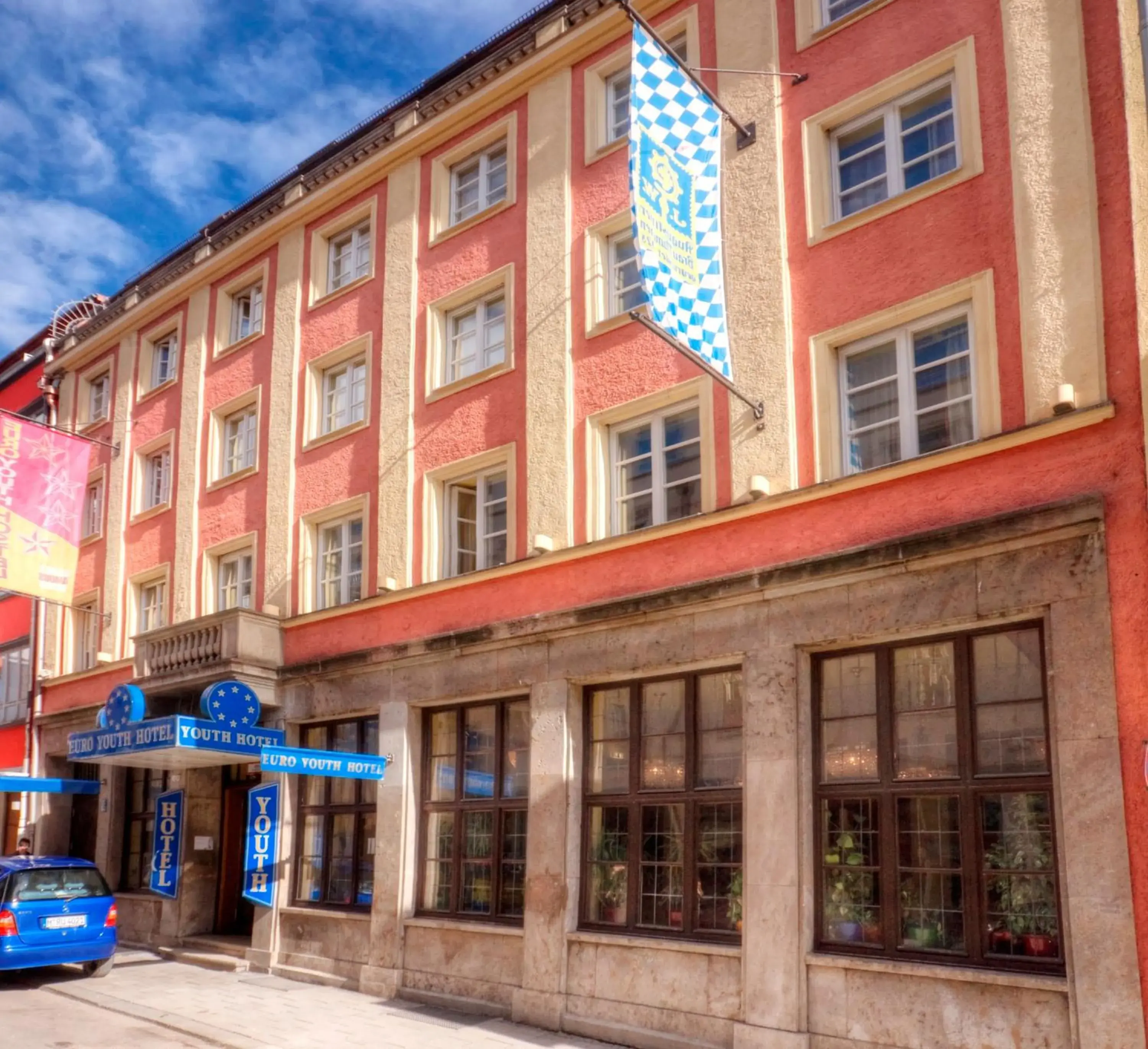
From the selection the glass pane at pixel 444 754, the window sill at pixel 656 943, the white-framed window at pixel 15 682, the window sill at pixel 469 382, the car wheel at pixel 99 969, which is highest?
the window sill at pixel 469 382

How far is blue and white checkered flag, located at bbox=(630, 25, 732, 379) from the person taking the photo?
11.4 m

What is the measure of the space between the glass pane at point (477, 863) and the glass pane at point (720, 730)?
3.45 meters

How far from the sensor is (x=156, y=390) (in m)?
24.8

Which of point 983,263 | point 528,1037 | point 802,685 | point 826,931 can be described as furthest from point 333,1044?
point 983,263

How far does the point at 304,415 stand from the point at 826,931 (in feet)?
40.4

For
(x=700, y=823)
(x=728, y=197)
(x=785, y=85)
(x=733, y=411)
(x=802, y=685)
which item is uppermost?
(x=785, y=85)

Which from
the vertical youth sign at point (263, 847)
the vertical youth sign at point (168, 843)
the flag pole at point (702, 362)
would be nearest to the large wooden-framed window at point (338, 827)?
the vertical youth sign at point (263, 847)

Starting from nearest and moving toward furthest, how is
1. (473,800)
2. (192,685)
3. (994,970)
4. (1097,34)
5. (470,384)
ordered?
1. (994,970)
2. (1097,34)
3. (473,800)
4. (470,384)
5. (192,685)

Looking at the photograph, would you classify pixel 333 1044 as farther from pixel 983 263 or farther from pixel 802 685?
pixel 983 263

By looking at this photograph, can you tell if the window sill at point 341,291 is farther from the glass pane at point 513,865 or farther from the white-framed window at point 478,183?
the glass pane at point 513,865

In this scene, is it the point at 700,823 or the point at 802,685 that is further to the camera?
the point at 700,823

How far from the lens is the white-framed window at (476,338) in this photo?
17531mm

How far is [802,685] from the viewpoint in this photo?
1242 cm

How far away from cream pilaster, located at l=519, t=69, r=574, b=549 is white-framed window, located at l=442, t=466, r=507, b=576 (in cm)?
87
